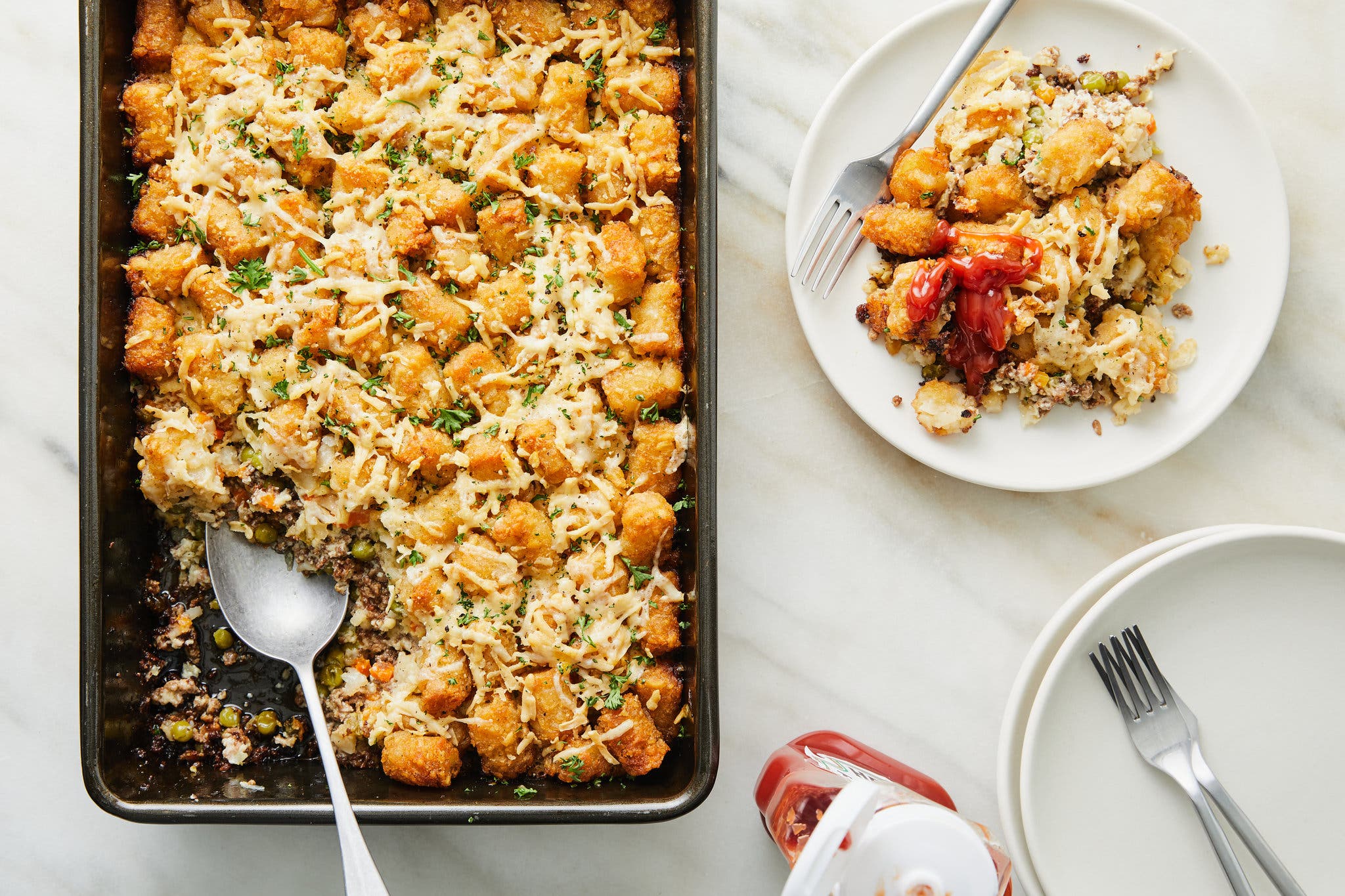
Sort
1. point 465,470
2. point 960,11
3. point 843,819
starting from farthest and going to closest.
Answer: point 960,11, point 465,470, point 843,819

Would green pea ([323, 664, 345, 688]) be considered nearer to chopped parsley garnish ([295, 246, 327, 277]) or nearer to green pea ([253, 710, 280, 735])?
green pea ([253, 710, 280, 735])

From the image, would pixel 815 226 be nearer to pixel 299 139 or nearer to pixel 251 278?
pixel 299 139

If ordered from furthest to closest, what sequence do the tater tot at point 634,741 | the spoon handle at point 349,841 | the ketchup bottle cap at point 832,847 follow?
1. the tater tot at point 634,741
2. the spoon handle at point 349,841
3. the ketchup bottle cap at point 832,847

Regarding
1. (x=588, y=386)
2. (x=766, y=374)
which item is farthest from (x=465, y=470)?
(x=766, y=374)

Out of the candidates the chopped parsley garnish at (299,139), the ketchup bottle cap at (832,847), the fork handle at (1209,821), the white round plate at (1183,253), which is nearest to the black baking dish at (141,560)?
the ketchup bottle cap at (832,847)

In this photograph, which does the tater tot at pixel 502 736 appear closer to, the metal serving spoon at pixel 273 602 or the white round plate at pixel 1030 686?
the metal serving spoon at pixel 273 602

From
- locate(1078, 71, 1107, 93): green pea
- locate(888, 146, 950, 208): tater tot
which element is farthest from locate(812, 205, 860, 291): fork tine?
locate(1078, 71, 1107, 93): green pea

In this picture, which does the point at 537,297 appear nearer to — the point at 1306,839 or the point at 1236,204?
the point at 1236,204
